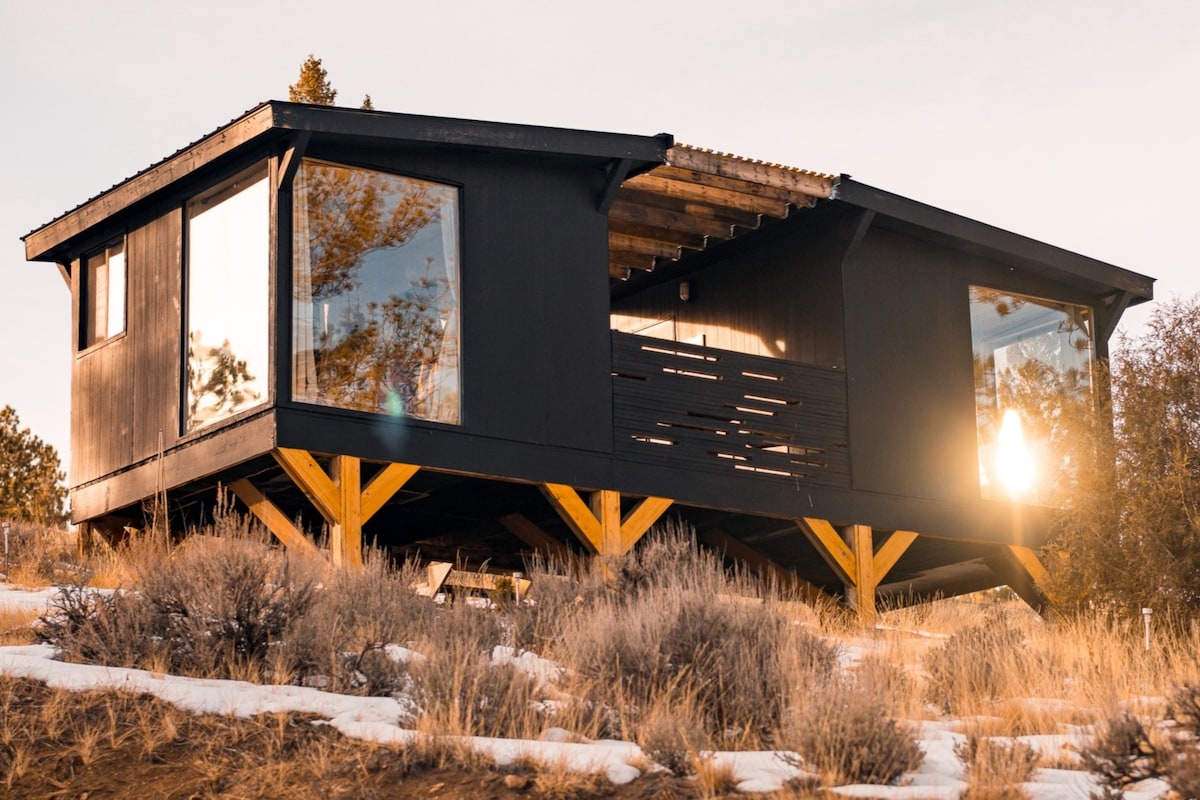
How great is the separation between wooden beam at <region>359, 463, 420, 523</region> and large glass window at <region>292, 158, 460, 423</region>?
494mm

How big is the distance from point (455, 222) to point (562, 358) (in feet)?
5.44

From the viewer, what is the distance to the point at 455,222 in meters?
15.5

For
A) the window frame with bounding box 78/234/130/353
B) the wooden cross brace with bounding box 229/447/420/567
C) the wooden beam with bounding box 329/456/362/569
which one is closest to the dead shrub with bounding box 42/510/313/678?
the wooden cross brace with bounding box 229/447/420/567

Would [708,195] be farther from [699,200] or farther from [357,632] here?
[357,632]

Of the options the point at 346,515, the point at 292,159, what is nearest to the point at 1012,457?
the point at 346,515

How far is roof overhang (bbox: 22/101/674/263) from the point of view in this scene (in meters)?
14.2

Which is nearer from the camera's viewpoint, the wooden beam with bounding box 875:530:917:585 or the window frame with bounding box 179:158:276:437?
the window frame with bounding box 179:158:276:437

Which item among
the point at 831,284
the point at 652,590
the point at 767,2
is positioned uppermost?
the point at 767,2

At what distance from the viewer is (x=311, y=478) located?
46.1ft

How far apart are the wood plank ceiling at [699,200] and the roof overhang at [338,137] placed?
59 centimetres

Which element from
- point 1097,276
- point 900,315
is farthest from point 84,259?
point 1097,276

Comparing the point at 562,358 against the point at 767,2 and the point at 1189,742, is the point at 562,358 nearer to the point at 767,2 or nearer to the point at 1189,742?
the point at 767,2

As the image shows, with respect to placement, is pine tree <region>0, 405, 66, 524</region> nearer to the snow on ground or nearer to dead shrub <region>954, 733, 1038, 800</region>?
the snow on ground

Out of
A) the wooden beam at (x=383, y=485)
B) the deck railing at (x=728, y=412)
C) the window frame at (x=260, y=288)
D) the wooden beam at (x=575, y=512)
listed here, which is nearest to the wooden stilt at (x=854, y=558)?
the deck railing at (x=728, y=412)
